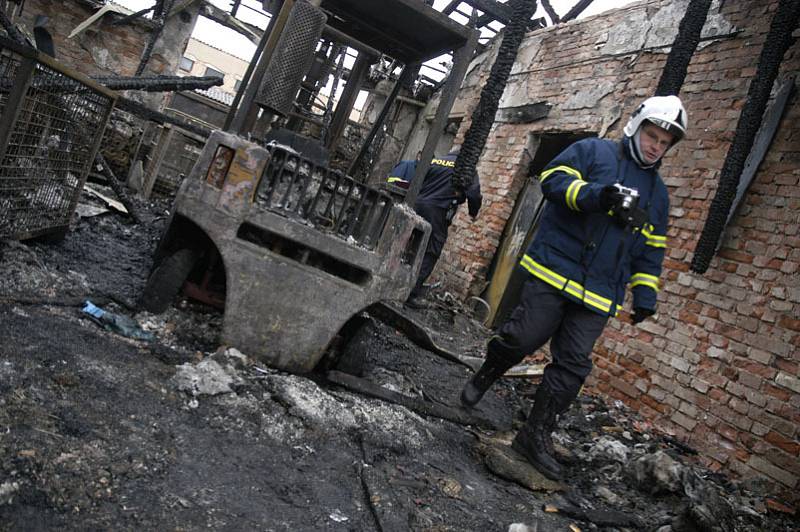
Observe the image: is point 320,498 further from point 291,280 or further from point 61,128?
point 61,128

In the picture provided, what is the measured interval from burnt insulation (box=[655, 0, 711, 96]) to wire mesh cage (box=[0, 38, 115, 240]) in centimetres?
463

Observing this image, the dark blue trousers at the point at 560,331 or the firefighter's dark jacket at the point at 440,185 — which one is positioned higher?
the firefighter's dark jacket at the point at 440,185

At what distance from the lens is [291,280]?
263cm

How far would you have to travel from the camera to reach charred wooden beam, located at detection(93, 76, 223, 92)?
3.91m

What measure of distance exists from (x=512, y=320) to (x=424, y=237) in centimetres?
69

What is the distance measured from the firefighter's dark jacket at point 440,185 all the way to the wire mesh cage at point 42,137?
273 centimetres

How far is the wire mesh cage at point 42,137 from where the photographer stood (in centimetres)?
244

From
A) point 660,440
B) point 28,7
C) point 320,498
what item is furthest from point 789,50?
point 28,7

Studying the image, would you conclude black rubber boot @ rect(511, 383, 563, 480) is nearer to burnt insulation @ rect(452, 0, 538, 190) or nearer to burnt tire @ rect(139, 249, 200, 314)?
burnt tire @ rect(139, 249, 200, 314)

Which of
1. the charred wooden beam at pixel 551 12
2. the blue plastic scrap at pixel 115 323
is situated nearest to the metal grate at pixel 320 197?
the blue plastic scrap at pixel 115 323

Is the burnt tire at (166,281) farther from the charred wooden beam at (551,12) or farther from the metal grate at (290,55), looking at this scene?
the charred wooden beam at (551,12)

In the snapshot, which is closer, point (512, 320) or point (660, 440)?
point (512, 320)

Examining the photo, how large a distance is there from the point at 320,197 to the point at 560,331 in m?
1.56

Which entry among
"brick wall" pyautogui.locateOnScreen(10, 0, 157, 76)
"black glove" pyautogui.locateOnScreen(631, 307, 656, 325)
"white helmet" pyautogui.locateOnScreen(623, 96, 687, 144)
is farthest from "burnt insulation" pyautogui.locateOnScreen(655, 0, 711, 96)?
"brick wall" pyautogui.locateOnScreen(10, 0, 157, 76)
